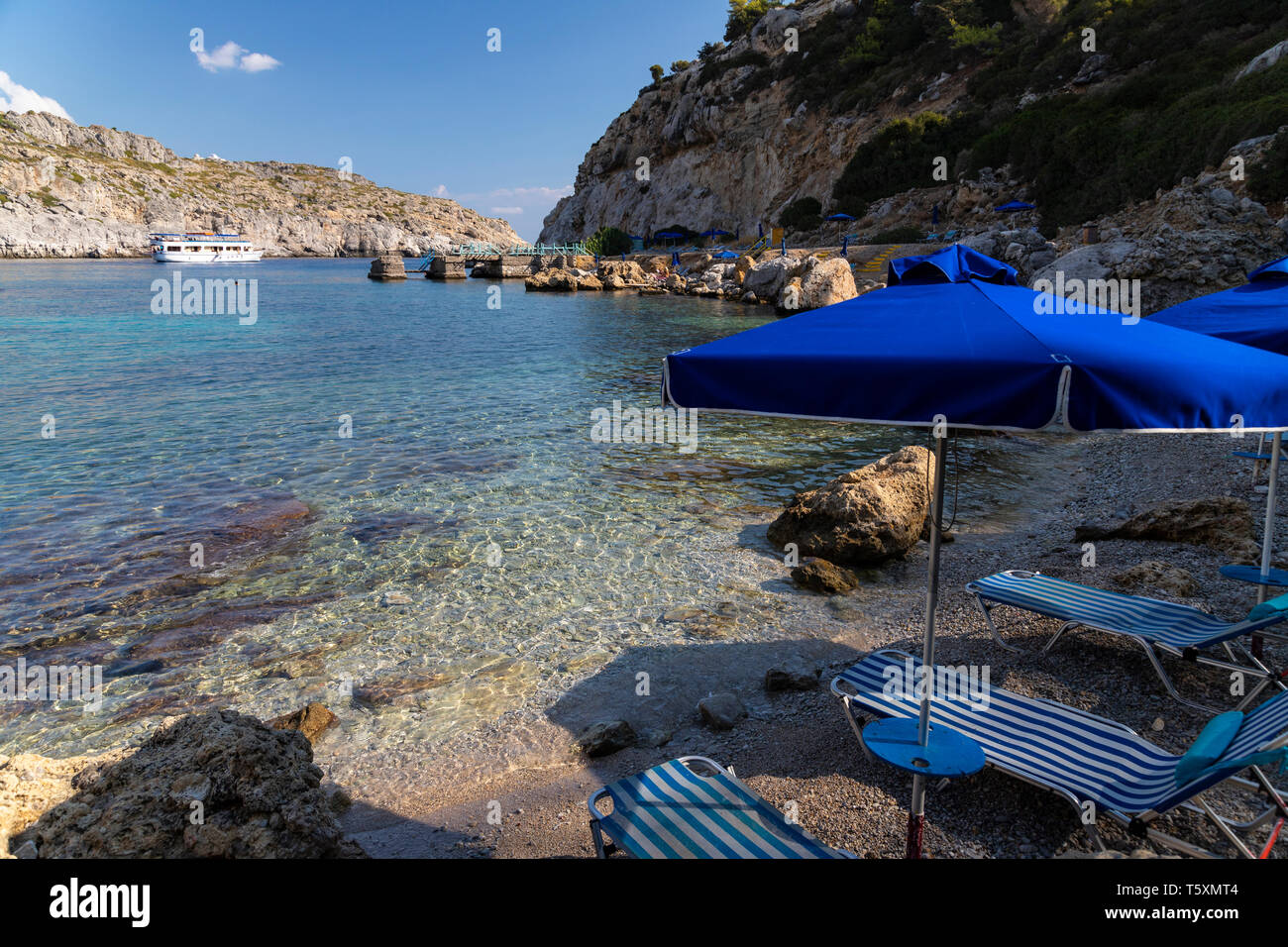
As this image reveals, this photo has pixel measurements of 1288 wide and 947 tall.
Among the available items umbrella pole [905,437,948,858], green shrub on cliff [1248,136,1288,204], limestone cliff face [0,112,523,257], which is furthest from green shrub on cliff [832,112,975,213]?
limestone cliff face [0,112,523,257]

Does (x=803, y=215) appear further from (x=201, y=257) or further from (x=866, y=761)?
(x=201, y=257)

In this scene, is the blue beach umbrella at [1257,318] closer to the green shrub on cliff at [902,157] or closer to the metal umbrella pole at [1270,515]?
the metal umbrella pole at [1270,515]

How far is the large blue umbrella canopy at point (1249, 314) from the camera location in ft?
15.9

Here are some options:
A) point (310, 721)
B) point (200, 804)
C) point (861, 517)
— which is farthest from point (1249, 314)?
point (310, 721)

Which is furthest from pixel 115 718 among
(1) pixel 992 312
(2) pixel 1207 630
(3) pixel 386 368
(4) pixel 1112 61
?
(4) pixel 1112 61

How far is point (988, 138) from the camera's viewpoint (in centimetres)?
4219

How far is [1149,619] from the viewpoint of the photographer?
5156 millimetres

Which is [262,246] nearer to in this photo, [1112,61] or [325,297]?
[325,297]

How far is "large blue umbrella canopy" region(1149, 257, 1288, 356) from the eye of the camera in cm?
484

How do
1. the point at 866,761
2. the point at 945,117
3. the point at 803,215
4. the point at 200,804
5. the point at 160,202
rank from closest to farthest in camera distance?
the point at 200,804, the point at 866,761, the point at 945,117, the point at 803,215, the point at 160,202

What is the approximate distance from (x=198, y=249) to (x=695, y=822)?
10730 centimetres

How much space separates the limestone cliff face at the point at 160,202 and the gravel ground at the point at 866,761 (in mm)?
139054

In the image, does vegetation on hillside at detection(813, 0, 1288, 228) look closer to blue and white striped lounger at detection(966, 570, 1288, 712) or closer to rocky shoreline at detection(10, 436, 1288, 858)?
rocky shoreline at detection(10, 436, 1288, 858)

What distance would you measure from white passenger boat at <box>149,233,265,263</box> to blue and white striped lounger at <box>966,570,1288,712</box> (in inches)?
4137
